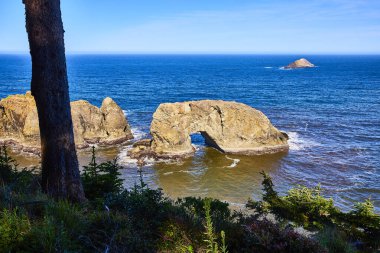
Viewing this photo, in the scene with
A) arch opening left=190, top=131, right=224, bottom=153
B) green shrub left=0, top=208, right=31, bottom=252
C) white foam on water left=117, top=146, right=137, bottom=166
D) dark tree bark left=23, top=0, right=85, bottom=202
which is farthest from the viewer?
arch opening left=190, top=131, right=224, bottom=153

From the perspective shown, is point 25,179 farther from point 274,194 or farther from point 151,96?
point 151,96

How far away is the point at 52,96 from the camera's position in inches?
281

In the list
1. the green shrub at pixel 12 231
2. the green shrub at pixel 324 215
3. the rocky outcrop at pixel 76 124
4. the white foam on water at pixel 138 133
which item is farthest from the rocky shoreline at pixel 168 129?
the green shrub at pixel 12 231

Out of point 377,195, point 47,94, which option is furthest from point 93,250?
point 377,195

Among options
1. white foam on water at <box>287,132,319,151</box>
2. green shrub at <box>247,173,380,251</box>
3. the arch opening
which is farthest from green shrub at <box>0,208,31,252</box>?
white foam on water at <box>287,132,319,151</box>

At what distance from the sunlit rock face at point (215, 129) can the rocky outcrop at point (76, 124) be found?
690cm

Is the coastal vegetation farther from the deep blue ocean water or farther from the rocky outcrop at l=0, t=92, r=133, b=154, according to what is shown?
the rocky outcrop at l=0, t=92, r=133, b=154

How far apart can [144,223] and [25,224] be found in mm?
1998

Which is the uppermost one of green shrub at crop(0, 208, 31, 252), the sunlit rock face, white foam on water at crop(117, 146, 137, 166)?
green shrub at crop(0, 208, 31, 252)

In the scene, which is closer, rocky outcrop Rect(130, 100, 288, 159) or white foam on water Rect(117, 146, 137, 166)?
white foam on water Rect(117, 146, 137, 166)

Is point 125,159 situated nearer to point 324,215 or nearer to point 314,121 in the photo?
point 324,215

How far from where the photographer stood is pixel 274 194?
594 inches

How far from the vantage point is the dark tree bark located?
691 centimetres

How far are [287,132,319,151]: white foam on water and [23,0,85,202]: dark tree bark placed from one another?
34429 mm
